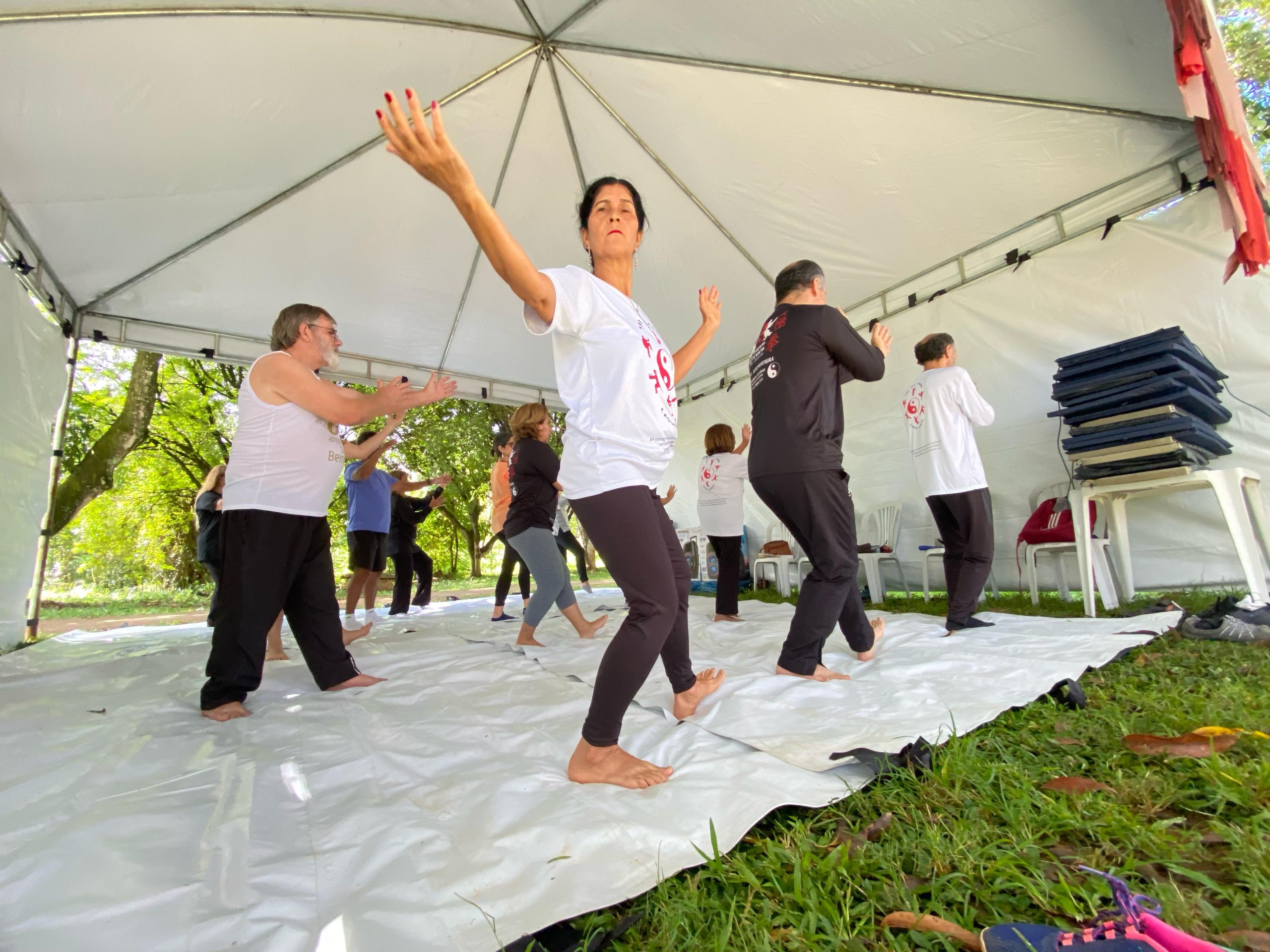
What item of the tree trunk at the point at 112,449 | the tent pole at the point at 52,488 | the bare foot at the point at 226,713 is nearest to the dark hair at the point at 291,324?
the bare foot at the point at 226,713

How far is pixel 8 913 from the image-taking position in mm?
1030

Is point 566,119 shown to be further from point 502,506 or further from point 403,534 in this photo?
point 403,534

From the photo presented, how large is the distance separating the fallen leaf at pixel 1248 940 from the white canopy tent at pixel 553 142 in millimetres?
3772

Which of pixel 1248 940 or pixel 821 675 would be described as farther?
pixel 821 675

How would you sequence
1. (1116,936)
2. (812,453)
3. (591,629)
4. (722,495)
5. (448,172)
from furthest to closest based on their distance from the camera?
(722,495) → (591,629) → (812,453) → (448,172) → (1116,936)

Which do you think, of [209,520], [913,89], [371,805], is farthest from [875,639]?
[209,520]

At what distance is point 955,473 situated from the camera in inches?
133

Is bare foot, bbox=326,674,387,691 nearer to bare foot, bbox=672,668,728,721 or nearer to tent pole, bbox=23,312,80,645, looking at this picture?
bare foot, bbox=672,668,728,721

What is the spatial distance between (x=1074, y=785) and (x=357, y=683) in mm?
2723

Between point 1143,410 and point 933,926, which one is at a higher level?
point 1143,410

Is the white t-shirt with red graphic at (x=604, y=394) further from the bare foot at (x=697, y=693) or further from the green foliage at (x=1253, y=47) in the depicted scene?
the green foliage at (x=1253, y=47)

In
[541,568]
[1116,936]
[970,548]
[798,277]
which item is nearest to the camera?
[1116,936]

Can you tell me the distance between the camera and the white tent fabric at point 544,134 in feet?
10.2

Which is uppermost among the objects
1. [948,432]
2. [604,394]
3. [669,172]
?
[669,172]
